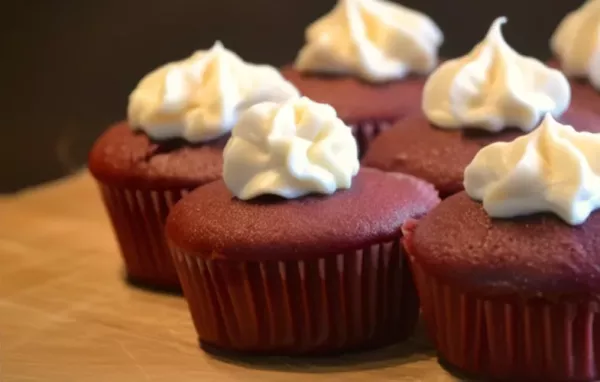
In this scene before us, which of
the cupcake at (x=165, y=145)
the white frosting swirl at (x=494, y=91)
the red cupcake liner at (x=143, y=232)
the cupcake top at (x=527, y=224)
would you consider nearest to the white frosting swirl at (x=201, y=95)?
the cupcake at (x=165, y=145)

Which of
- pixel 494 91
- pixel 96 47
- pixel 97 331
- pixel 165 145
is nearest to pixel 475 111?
pixel 494 91

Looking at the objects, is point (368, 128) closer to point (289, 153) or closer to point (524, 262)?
point (289, 153)

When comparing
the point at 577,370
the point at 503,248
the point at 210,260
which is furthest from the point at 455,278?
the point at 210,260

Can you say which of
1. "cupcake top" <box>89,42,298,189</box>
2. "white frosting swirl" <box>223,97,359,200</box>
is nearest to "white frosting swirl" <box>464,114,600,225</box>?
"white frosting swirl" <box>223,97,359,200</box>

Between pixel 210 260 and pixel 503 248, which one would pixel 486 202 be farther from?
pixel 210 260

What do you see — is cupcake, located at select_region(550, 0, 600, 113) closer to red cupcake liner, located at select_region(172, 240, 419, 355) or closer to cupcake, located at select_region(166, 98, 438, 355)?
cupcake, located at select_region(166, 98, 438, 355)

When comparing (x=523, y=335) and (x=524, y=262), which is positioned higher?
(x=524, y=262)
